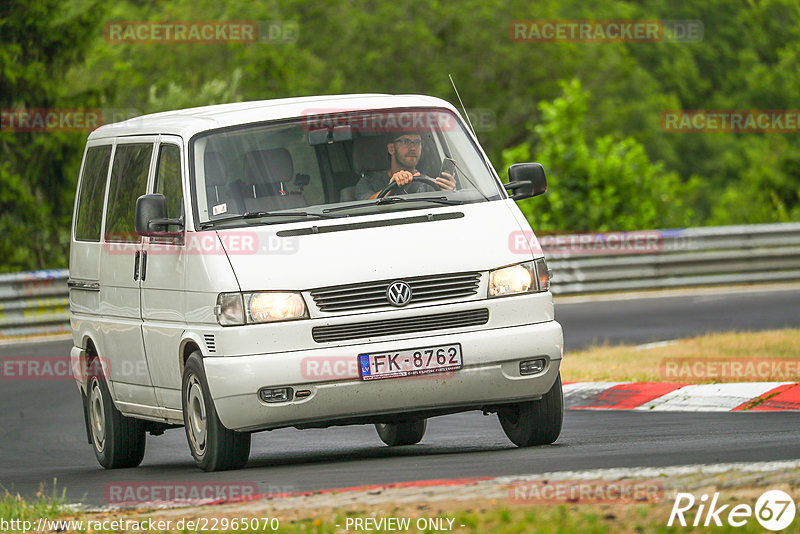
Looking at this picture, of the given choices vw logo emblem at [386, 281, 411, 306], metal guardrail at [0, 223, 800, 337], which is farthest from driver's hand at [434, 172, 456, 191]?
metal guardrail at [0, 223, 800, 337]

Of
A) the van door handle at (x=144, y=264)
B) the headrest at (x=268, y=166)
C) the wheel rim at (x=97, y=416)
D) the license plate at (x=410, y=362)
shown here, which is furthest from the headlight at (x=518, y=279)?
A: the wheel rim at (x=97, y=416)

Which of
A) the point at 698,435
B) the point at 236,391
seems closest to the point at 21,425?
the point at 236,391

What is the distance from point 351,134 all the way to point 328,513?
366 centimetres

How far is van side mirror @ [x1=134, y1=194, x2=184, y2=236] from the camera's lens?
8945 millimetres

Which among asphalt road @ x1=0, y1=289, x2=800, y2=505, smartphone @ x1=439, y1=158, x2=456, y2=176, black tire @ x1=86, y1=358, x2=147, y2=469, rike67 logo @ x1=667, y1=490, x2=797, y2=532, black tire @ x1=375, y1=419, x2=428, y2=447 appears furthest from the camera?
black tire @ x1=375, y1=419, x2=428, y2=447

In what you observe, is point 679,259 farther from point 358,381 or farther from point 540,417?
point 358,381

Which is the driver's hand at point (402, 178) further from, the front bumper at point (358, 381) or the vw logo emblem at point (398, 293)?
the front bumper at point (358, 381)

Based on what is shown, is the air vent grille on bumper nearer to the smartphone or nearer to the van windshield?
the van windshield

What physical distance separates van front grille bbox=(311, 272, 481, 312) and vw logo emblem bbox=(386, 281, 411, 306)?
0.02 metres

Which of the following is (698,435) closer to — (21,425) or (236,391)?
(236,391)

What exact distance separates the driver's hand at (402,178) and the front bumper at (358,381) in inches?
47.7

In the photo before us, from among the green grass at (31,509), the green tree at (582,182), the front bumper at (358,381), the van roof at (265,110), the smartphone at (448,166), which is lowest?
the green tree at (582,182)

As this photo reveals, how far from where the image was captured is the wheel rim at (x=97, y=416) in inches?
417

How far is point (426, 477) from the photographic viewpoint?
7223 mm
